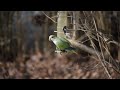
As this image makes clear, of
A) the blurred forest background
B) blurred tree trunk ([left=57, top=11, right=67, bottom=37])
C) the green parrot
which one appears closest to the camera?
the green parrot

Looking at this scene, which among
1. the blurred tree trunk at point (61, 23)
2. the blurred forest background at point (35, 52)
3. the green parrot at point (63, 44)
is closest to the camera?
the green parrot at point (63, 44)

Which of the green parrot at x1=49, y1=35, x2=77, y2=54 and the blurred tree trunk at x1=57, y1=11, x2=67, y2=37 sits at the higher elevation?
the blurred tree trunk at x1=57, y1=11, x2=67, y2=37

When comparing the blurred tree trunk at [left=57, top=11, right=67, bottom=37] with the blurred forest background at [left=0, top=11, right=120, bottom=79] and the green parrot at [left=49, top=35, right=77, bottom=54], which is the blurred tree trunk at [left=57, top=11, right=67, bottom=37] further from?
the blurred forest background at [left=0, top=11, right=120, bottom=79]

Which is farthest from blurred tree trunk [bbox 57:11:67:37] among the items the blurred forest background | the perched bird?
the blurred forest background

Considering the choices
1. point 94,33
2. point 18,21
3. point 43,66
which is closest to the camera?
point 94,33

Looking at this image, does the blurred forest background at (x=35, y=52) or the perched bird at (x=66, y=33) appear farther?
the blurred forest background at (x=35, y=52)

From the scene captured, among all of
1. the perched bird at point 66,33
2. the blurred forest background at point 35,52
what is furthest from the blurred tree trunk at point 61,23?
Result: the blurred forest background at point 35,52

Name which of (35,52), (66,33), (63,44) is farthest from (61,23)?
(35,52)

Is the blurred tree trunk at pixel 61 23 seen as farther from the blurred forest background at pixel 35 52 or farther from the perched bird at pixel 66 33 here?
the blurred forest background at pixel 35 52

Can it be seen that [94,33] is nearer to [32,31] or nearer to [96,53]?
[96,53]

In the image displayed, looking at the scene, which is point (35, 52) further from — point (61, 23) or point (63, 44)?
point (63, 44)

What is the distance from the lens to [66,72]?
6.64m
